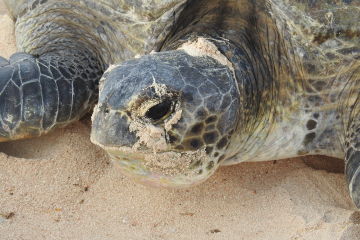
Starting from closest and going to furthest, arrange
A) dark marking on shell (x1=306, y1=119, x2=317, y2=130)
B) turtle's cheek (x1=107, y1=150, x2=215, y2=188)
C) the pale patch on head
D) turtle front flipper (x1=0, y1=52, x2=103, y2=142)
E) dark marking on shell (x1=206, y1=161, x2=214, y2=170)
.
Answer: turtle's cheek (x1=107, y1=150, x2=215, y2=188) → dark marking on shell (x1=206, y1=161, x2=214, y2=170) → the pale patch on head → dark marking on shell (x1=306, y1=119, x2=317, y2=130) → turtle front flipper (x1=0, y1=52, x2=103, y2=142)

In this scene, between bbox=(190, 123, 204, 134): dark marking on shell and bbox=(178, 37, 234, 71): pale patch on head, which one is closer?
bbox=(190, 123, 204, 134): dark marking on shell

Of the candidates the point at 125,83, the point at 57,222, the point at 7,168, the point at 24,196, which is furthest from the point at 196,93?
the point at 7,168

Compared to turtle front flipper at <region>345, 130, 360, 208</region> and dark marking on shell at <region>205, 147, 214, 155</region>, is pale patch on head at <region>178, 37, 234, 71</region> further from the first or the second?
turtle front flipper at <region>345, 130, 360, 208</region>

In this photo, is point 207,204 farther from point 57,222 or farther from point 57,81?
point 57,81

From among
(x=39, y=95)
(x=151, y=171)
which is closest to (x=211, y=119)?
(x=151, y=171)

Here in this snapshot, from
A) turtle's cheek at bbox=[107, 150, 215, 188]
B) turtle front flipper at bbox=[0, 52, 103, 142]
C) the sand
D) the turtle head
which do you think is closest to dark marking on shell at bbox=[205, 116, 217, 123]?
the turtle head

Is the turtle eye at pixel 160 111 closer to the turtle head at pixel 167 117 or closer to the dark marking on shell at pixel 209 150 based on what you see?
the turtle head at pixel 167 117
